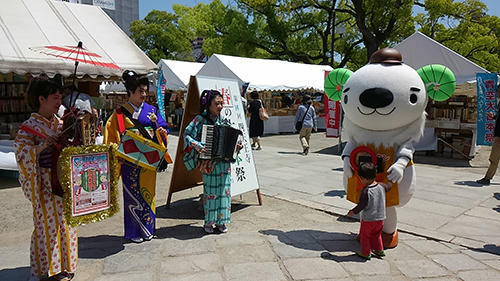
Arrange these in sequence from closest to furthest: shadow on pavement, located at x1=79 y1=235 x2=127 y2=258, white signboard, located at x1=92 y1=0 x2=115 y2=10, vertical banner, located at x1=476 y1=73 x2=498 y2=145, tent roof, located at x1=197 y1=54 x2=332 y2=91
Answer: shadow on pavement, located at x1=79 y1=235 x2=127 y2=258 < vertical banner, located at x1=476 y1=73 x2=498 y2=145 < tent roof, located at x1=197 y1=54 x2=332 y2=91 < white signboard, located at x1=92 y1=0 x2=115 y2=10

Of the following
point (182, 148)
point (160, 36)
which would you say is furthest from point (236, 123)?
point (160, 36)

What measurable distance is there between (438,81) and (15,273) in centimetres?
460

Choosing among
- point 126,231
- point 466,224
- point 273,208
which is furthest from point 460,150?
point 126,231

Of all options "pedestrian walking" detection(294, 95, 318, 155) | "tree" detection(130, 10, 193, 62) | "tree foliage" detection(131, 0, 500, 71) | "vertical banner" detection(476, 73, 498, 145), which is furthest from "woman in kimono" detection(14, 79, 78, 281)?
"tree" detection(130, 10, 193, 62)

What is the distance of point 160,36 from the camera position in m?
36.9

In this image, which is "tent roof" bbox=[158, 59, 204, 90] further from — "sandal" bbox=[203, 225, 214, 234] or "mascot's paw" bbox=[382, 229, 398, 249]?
"mascot's paw" bbox=[382, 229, 398, 249]

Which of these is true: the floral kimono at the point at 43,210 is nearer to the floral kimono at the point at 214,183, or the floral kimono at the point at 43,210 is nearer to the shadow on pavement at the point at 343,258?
the floral kimono at the point at 214,183

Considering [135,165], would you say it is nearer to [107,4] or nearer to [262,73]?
[262,73]

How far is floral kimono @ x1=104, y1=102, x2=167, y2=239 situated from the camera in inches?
144

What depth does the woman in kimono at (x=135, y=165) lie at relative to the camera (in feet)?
12.0

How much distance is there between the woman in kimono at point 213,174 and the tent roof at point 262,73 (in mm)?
9314

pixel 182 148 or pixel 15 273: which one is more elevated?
pixel 182 148

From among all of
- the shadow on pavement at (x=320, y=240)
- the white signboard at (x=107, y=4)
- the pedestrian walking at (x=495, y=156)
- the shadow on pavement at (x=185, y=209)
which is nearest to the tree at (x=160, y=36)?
the white signboard at (x=107, y=4)

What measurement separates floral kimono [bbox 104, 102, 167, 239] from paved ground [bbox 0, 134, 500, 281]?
20 cm
